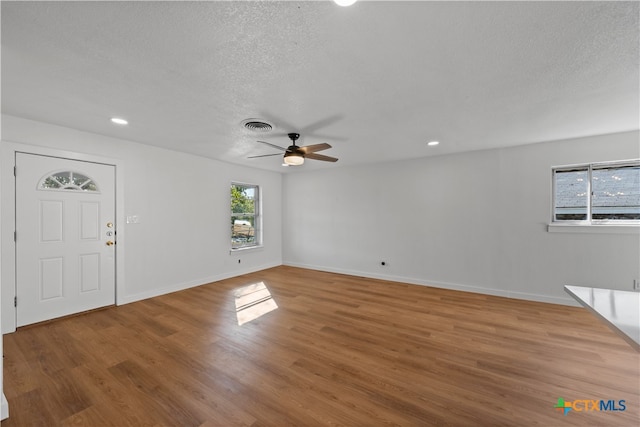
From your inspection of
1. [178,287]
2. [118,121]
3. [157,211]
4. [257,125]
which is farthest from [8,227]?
[257,125]

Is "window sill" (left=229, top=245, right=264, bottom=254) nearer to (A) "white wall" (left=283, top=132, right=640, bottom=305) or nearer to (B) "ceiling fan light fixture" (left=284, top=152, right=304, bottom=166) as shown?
(A) "white wall" (left=283, top=132, right=640, bottom=305)

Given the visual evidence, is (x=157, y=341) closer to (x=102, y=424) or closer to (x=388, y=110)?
(x=102, y=424)

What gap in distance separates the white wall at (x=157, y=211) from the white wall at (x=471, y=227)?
7.26ft

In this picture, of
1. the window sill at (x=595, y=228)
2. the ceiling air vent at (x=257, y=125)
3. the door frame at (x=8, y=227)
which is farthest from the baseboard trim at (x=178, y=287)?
the window sill at (x=595, y=228)

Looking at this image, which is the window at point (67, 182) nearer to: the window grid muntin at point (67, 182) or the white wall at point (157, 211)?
the window grid muntin at point (67, 182)

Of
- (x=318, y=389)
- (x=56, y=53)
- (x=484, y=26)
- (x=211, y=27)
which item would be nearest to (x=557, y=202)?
(x=484, y=26)

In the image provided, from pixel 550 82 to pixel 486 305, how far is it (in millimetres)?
2988

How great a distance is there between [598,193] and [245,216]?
6328 mm

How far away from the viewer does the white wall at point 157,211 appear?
2.87 m

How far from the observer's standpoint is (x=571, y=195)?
379 cm

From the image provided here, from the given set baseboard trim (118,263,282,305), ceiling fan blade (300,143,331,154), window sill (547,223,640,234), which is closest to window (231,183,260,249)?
baseboard trim (118,263,282,305)

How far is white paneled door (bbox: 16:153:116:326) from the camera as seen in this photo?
9.73 ft

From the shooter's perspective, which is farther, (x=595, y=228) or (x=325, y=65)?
(x=595, y=228)

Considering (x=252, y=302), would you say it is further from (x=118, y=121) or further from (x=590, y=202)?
(x=590, y=202)
